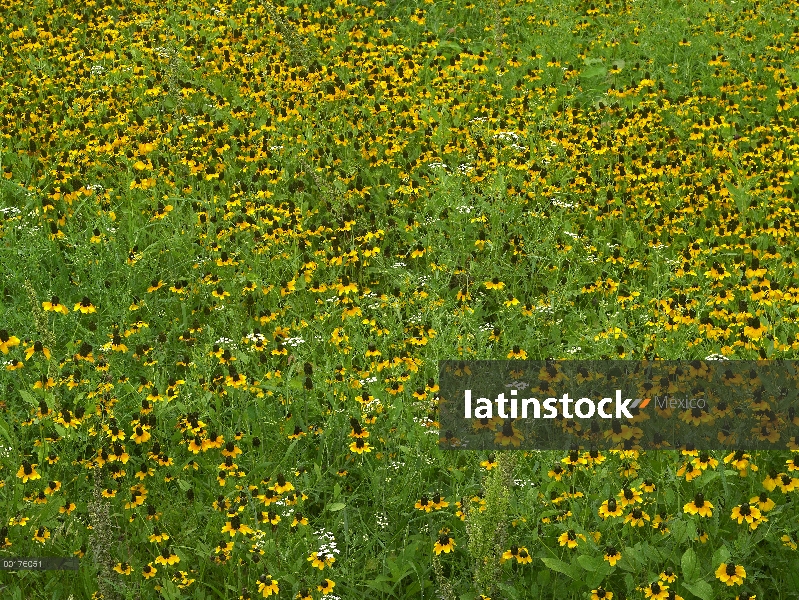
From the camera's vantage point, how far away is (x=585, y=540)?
12.0 ft

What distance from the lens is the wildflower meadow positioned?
153 inches

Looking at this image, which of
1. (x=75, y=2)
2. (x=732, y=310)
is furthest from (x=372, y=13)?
(x=732, y=310)

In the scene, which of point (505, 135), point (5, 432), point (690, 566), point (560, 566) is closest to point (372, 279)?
point (505, 135)

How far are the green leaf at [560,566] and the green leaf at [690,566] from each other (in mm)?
396

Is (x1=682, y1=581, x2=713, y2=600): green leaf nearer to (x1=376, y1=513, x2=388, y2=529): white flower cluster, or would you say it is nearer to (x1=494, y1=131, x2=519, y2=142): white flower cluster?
(x1=376, y1=513, x2=388, y2=529): white flower cluster

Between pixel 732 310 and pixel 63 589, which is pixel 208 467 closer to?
pixel 63 589

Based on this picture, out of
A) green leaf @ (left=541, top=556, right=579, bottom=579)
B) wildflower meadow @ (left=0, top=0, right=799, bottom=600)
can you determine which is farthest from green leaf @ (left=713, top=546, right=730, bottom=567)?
green leaf @ (left=541, top=556, right=579, bottom=579)

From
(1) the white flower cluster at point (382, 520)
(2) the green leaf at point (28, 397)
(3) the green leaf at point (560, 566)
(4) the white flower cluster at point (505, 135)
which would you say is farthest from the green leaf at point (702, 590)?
(4) the white flower cluster at point (505, 135)

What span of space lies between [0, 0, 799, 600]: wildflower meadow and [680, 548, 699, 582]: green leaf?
0.06 feet

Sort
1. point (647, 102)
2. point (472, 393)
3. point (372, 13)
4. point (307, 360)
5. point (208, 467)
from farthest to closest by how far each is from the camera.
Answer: point (372, 13)
point (647, 102)
point (307, 360)
point (472, 393)
point (208, 467)

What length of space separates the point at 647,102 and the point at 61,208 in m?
4.77

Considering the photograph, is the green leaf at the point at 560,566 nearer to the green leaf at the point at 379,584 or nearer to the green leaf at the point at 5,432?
the green leaf at the point at 379,584

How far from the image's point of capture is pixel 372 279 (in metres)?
6.35

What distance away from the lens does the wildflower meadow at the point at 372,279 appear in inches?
153
